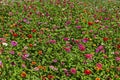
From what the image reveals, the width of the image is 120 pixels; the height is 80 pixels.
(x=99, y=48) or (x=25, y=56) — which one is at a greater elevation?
(x=25, y=56)

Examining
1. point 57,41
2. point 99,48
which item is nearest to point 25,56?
point 57,41

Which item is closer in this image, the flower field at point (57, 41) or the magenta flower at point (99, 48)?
the flower field at point (57, 41)

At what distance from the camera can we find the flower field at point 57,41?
256 inches

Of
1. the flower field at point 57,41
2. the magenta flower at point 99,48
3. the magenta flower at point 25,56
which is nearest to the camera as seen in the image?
→ the flower field at point 57,41

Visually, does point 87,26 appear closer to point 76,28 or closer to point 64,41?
point 76,28

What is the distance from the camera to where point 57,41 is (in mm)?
7930

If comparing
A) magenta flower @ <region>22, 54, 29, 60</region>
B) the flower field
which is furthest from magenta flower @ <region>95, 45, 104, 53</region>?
magenta flower @ <region>22, 54, 29, 60</region>

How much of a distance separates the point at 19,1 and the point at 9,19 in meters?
2.22

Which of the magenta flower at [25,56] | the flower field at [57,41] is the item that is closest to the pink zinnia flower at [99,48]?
the flower field at [57,41]

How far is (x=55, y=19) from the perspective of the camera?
9469mm

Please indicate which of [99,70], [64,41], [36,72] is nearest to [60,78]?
[36,72]

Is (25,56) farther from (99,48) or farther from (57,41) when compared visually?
(99,48)

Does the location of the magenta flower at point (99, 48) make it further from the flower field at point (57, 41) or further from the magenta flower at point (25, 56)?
the magenta flower at point (25, 56)

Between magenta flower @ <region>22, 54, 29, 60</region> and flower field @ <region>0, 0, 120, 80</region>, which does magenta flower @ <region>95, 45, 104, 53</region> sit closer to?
flower field @ <region>0, 0, 120, 80</region>
